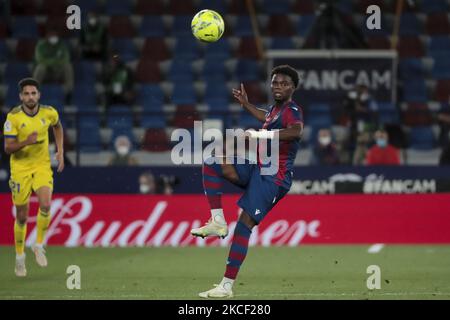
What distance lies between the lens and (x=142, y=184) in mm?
18234

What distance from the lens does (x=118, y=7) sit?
2209cm

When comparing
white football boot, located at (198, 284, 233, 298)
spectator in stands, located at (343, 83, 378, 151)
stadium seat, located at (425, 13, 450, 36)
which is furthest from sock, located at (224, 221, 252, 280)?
stadium seat, located at (425, 13, 450, 36)

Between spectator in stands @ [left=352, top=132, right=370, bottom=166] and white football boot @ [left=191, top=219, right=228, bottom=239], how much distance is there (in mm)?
7940

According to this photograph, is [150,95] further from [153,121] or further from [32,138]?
[32,138]

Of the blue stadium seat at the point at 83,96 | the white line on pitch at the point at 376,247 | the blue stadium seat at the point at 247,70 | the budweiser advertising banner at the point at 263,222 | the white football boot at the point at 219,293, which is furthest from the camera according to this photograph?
the blue stadium seat at the point at 247,70

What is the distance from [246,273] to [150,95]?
7.59m

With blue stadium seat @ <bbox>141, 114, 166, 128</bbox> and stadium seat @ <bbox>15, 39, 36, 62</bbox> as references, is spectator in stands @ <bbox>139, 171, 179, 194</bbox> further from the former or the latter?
stadium seat @ <bbox>15, 39, 36, 62</bbox>

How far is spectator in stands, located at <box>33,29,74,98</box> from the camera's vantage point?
19984 millimetres

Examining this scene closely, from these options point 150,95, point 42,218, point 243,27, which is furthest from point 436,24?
point 42,218

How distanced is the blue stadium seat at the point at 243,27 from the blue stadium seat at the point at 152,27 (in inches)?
57.3

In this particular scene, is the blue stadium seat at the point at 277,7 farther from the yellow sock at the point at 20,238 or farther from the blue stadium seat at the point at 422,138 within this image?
the yellow sock at the point at 20,238

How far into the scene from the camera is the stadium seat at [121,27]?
21.8m

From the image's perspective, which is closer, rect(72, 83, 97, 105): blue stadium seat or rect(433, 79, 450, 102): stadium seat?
rect(72, 83, 97, 105): blue stadium seat

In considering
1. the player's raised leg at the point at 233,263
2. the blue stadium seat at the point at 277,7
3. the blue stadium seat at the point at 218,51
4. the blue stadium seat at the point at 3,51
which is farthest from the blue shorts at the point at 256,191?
the blue stadium seat at the point at 277,7
